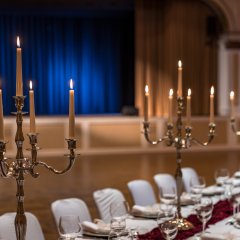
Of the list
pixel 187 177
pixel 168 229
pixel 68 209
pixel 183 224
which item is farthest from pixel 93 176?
pixel 168 229

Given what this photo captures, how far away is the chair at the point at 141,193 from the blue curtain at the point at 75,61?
1063 centimetres

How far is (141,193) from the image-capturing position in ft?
15.4

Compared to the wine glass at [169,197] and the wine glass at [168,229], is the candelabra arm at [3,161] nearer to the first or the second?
the wine glass at [168,229]

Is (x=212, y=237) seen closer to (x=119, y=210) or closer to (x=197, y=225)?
(x=197, y=225)

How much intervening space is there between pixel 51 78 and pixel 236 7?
6.09 meters

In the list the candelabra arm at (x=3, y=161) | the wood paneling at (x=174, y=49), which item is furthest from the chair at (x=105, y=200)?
the wood paneling at (x=174, y=49)

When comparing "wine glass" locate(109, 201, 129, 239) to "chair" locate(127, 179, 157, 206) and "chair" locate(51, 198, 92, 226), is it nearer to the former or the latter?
"chair" locate(51, 198, 92, 226)

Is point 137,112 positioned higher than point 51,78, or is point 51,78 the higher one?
point 51,78

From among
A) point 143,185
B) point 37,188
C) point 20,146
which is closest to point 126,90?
point 37,188

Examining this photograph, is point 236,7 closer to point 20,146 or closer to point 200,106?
point 200,106

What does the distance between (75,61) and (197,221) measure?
40.1 ft

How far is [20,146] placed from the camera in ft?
8.11

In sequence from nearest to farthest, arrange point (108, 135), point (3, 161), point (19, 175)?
point (3, 161) < point (19, 175) < point (108, 135)

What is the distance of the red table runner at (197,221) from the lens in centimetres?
334
